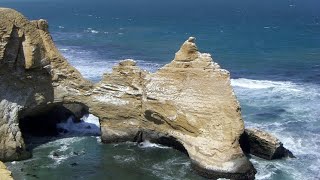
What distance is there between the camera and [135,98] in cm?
5000

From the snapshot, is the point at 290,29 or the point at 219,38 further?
the point at 290,29

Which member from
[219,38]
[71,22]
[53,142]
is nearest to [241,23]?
[219,38]

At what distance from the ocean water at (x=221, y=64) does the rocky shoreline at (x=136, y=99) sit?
1.60 m

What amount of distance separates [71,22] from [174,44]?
57.5 metres

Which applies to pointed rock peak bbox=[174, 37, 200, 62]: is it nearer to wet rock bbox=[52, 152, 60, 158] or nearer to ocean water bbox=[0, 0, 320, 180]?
ocean water bbox=[0, 0, 320, 180]

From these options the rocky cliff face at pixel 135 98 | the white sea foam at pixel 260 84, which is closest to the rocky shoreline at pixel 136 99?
the rocky cliff face at pixel 135 98

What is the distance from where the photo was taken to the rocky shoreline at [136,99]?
4516 centimetres

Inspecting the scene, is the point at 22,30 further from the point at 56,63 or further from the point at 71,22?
the point at 71,22

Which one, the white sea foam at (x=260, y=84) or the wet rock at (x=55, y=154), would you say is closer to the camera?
the wet rock at (x=55, y=154)

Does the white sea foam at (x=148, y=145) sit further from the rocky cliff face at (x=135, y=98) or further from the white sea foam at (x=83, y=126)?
the white sea foam at (x=83, y=126)

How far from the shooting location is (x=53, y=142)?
5175cm

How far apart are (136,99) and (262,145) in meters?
11.7

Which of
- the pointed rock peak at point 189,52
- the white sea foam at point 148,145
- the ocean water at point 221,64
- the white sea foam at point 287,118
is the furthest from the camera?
the white sea foam at point 148,145

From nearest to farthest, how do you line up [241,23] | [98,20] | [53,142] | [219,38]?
[53,142], [219,38], [241,23], [98,20]
